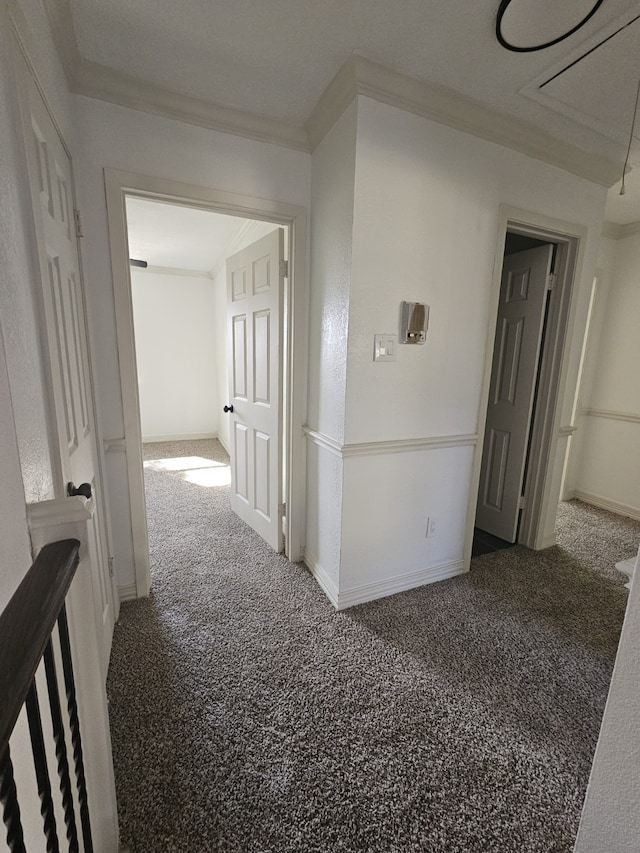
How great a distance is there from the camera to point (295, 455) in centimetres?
232

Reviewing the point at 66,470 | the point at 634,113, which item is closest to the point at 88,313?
the point at 66,470

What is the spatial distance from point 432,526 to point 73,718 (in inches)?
73.5

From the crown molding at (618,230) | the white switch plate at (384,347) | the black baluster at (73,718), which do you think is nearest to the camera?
the black baluster at (73,718)

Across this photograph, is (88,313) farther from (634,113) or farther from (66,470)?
(634,113)

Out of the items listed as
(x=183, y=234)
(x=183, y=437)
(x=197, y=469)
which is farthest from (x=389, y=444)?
(x=183, y=437)

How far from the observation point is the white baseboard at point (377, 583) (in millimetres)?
2027

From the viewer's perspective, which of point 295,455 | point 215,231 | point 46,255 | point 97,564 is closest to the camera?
point 46,255

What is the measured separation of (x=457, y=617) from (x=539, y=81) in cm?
260

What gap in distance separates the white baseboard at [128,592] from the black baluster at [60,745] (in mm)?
1401

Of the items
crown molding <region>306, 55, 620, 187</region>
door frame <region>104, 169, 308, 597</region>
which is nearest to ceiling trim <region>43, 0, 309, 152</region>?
crown molding <region>306, 55, 620, 187</region>

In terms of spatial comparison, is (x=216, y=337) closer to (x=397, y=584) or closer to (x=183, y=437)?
(x=183, y=437)

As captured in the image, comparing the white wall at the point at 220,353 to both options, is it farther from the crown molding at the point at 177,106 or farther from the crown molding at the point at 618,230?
the crown molding at the point at 618,230

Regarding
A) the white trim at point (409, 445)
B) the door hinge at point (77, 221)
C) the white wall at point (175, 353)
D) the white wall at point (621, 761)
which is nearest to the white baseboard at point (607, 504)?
the white trim at point (409, 445)

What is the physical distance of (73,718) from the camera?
792 millimetres
